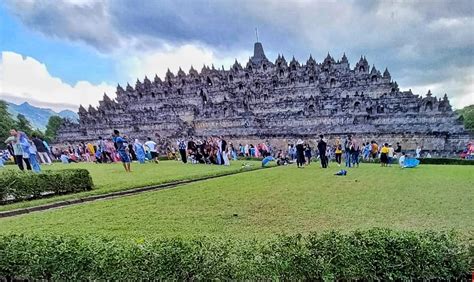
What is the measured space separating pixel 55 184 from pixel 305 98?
3356 cm

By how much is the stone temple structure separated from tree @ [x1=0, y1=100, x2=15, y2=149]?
260 inches

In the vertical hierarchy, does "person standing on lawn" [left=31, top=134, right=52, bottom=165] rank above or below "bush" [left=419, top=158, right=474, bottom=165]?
above

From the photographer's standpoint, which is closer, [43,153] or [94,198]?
[94,198]

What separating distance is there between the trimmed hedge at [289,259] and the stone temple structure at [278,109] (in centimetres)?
2655

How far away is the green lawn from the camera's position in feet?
20.3

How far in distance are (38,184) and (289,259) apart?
847 cm

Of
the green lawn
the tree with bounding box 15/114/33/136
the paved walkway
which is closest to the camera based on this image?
the green lawn

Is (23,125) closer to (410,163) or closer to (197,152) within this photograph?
(197,152)

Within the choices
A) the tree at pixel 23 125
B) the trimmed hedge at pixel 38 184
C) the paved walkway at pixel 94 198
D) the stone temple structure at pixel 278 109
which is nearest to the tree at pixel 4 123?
the tree at pixel 23 125

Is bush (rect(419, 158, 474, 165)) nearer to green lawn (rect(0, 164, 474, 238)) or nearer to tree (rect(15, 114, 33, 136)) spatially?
green lawn (rect(0, 164, 474, 238))

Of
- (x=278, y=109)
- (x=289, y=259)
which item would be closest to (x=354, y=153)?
(x=289, y=259)

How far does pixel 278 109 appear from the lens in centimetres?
4178

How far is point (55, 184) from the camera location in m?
10.3

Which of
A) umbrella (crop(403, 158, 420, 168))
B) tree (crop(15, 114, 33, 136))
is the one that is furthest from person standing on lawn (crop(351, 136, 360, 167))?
tree (crop(15, 114, 33, 136))
